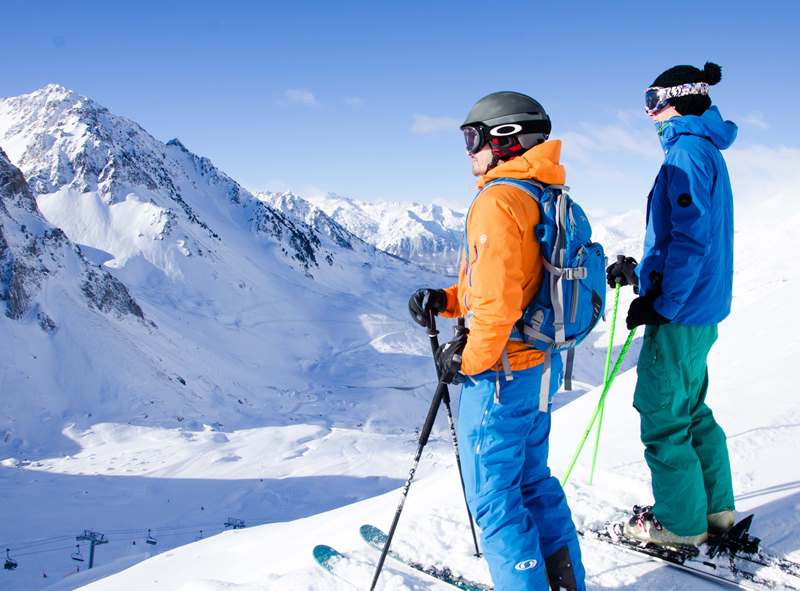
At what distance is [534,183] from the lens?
114 inches

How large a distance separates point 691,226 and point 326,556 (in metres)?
2.91

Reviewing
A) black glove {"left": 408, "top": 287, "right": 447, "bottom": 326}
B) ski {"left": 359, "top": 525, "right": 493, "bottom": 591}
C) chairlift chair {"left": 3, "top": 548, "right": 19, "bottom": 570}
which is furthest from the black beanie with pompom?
chairlift chair {"left": 3, "top": 548, "right": 19, "bottom": 570}

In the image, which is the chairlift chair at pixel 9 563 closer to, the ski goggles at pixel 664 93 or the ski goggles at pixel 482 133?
the ski goggles at pixel 482 133

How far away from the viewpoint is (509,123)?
120 inches

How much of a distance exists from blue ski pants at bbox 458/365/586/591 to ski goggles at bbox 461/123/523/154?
1204 millimetres

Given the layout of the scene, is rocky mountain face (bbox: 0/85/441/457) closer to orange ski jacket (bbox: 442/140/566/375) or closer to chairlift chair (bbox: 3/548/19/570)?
chairlift chair (bbox: 3/548/19/570)

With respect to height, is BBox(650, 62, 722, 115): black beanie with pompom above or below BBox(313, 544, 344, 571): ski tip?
above

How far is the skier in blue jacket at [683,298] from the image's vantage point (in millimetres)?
3408

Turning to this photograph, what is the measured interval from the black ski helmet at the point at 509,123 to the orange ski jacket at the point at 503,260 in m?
0.16

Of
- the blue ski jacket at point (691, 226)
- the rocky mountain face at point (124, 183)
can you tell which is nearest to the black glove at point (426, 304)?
the blue ski jacket at point (691, 226)

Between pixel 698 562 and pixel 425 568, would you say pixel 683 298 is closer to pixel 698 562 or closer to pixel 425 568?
pixel 698 562

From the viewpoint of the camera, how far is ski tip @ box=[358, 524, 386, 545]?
4.04 meters

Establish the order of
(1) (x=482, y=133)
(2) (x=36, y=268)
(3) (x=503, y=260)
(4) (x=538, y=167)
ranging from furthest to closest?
1. (2) (x=36, y=268)
2. (1) (x=482, y=133)
3. (4) (x=538, y=167)
4. (3) (x=503, y=260)

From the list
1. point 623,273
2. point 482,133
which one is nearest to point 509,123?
point 482,133
